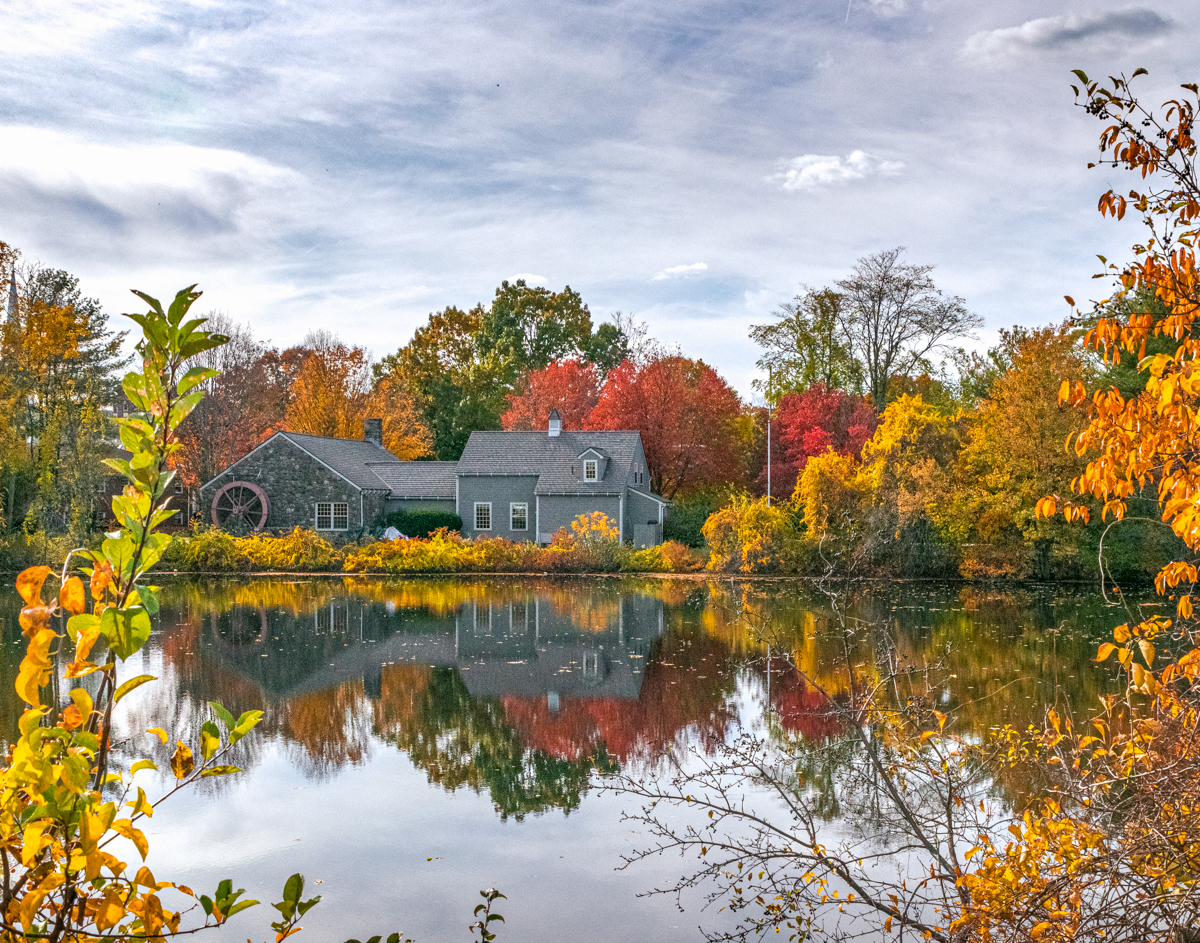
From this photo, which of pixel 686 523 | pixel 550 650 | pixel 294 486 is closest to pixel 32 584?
pixel 550 650

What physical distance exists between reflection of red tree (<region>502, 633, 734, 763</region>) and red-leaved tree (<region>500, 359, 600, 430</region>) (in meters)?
31.8

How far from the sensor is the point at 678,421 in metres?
40.4

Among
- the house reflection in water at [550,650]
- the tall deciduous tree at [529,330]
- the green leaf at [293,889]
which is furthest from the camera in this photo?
the tall deciduous tree at [529,330]

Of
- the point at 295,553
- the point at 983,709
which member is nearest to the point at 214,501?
the point at 295,553

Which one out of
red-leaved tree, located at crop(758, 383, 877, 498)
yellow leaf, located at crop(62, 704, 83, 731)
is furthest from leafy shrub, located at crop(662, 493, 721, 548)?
yellow leaf, located at crop(62, 704, 83, 731)

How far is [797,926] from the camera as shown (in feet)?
20.7

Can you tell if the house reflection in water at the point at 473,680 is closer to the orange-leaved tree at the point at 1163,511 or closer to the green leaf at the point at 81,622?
the orange-leaved tree at the point at 1163,511

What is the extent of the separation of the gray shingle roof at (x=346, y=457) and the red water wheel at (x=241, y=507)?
8.00 ft

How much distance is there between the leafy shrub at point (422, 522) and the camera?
3616cm

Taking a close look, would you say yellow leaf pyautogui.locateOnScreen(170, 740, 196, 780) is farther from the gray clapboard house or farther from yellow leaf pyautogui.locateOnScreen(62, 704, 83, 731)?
the gray clapboard house

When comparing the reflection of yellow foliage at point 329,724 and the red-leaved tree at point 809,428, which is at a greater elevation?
the red-leaved tree at point 809,428

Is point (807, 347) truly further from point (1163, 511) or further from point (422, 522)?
point (1163, 511)

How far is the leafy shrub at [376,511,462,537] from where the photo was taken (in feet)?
119

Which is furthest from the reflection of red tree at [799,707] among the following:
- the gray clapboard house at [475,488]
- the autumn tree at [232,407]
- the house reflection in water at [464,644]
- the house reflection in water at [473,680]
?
the autumn tree at [232,407]
